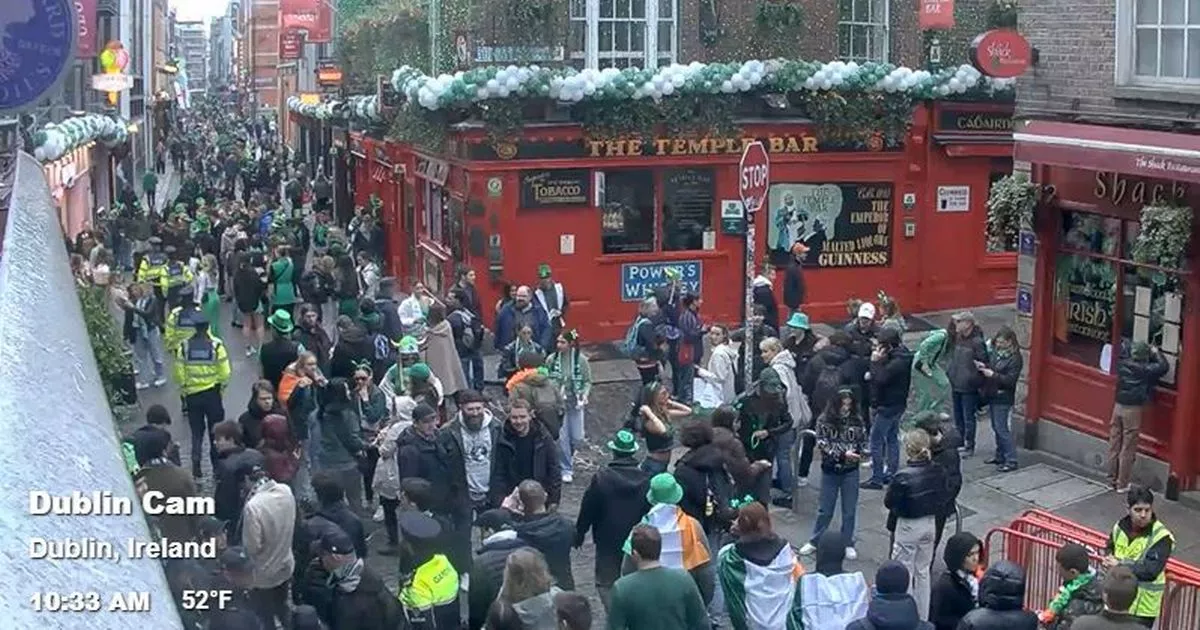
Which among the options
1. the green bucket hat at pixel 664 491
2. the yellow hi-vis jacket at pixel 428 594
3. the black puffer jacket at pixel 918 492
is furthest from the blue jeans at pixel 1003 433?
the yellow hi-vis jacket at pixel 428 594

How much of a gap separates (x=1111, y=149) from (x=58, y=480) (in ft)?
38.7

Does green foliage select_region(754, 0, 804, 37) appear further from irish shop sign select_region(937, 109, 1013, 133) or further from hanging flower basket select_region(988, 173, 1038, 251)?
hanging flower basket select_region(988, 173, 1038, 251)

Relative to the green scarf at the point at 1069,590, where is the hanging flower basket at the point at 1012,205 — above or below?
above

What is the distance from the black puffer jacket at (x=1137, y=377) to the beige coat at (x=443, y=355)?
21.0 feet

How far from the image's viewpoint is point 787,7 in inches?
877

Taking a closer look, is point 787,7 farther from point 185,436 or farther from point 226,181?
point 226,181

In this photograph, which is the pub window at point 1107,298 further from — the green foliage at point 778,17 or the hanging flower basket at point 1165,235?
the green foliage at point 778,17

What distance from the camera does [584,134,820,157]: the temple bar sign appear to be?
2116cm

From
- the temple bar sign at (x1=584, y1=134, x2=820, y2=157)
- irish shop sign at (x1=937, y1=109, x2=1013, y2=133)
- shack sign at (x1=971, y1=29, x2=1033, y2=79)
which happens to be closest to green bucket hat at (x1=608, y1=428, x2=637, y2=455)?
shack sign at (x1=971, y1=29, x2=1033, y2=79)

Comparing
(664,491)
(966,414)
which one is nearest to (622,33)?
(966,414)

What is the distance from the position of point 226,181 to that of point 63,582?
Answer: 44.5 m

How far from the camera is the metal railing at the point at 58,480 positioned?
6.00 feet

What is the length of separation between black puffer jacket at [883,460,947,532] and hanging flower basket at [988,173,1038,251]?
519 centimetres

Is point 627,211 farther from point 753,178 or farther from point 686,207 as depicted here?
point 753,178
